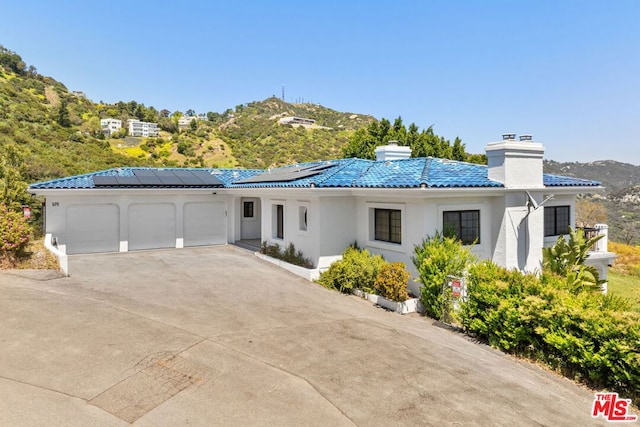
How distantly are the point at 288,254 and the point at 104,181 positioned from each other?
1009cm

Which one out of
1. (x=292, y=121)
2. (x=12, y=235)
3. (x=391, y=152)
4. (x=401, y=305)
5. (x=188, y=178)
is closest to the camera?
(x=401, y=305)

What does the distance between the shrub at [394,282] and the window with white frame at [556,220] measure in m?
Answer: 8.16

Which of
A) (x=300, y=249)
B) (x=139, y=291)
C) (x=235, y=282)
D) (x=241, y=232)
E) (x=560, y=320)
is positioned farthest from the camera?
(x=241, y=232)

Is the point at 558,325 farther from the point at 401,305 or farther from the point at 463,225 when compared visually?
the point at 463,225

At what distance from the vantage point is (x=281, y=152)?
214 feet

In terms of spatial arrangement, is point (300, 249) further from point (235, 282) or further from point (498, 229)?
point (498, 229)

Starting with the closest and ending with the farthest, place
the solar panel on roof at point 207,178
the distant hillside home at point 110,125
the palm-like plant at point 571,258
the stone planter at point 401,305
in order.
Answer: the stone planter at point 401,305 < the palm-like plant at point 571,258 < the solar panel on roof at point 207,178 < the distant hillside home at point 110,125

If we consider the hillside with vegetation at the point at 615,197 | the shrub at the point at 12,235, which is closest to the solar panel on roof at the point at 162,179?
the shrub at the point at 12,235

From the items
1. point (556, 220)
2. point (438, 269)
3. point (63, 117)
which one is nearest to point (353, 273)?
point (438, 269)

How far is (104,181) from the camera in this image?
19844 millimetres

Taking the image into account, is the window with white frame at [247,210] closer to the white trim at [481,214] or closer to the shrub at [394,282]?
the shrub at [394,282]

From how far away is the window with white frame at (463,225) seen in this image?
13.8 m

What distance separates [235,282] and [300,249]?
11.3 ft

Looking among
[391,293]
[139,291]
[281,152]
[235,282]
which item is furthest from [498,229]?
[281,152]
